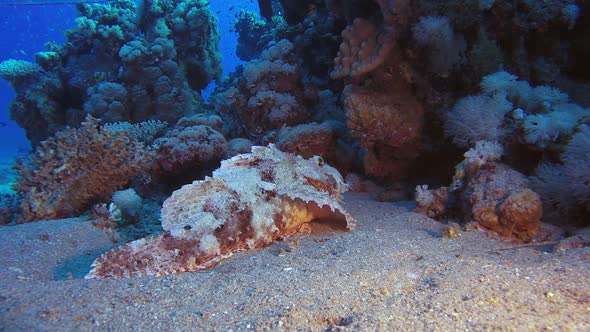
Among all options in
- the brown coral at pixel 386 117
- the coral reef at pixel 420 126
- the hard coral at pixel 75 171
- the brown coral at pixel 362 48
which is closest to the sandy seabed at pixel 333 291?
the coral reef at pixel 420 126

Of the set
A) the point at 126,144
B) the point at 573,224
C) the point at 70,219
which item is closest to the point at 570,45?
the point at 573,224

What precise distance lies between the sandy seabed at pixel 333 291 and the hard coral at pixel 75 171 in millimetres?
1500

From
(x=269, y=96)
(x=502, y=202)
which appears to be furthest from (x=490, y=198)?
(x=269, y=96)

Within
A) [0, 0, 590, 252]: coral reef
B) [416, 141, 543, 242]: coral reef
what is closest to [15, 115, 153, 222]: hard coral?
[0, 0, 590, 252]: coral reef

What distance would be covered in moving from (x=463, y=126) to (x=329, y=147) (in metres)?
2.40

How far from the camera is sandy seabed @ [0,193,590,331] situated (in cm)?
212

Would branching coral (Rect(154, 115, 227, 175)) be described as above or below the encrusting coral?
above

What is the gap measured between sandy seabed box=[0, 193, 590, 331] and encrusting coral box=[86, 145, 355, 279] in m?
0.22

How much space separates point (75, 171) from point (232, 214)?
3277 mm

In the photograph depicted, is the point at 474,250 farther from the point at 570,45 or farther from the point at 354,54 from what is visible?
the point at 570,45

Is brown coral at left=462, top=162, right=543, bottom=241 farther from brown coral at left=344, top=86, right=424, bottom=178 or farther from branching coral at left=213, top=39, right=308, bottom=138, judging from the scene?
branching coral at left=213, top=39, right=308, bottom=138

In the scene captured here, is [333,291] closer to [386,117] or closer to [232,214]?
[232,214]

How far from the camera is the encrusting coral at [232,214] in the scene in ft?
10.8

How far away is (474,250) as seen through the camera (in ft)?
11.2
